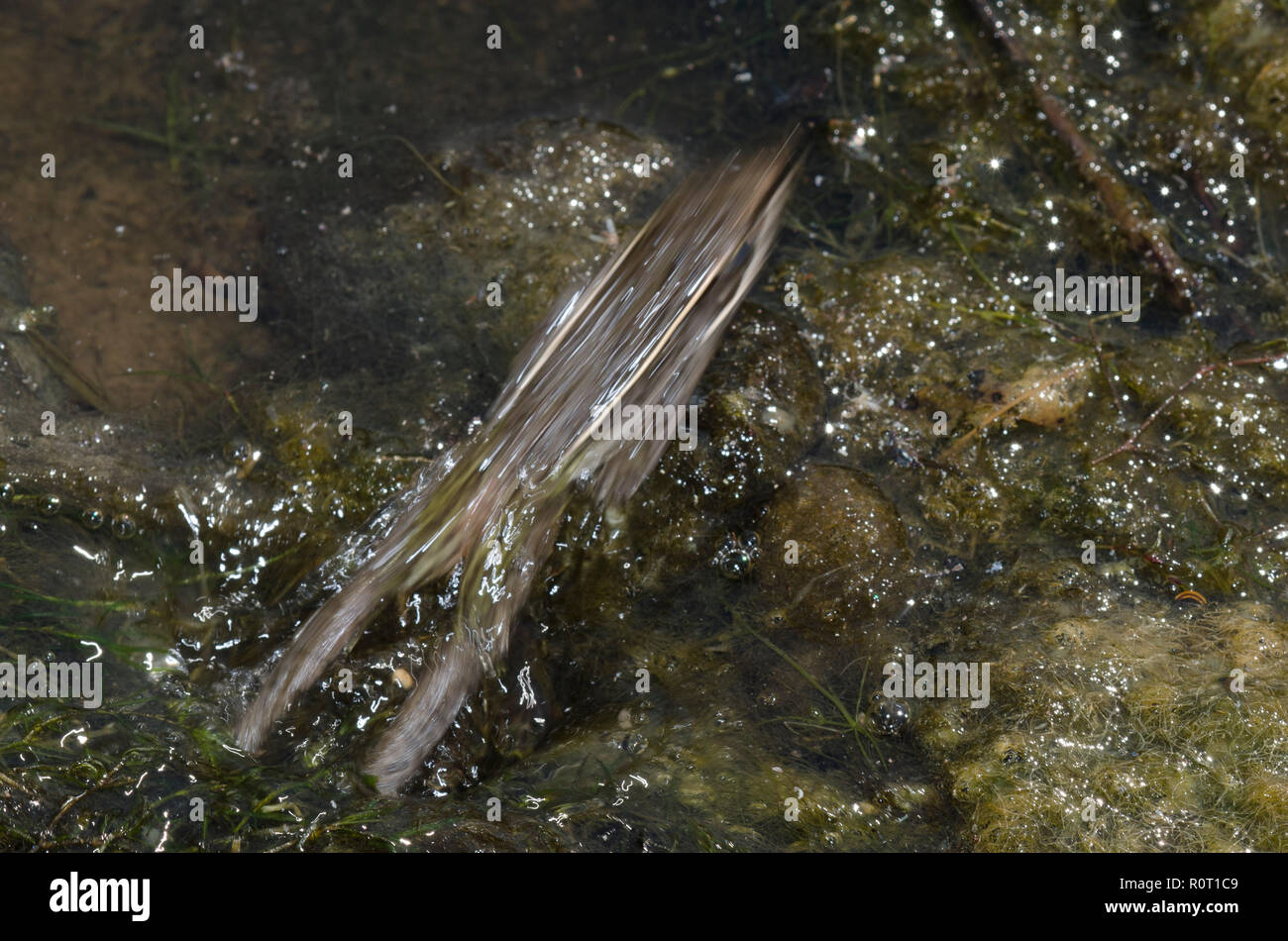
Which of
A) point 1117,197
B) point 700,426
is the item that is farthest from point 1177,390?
point 700,426

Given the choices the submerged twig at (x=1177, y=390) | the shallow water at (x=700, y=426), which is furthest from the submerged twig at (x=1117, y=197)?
the submerged twig at (x=1177, y=390)

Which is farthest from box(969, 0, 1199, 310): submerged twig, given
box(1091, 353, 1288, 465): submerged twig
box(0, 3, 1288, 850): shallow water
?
box(1091, 353, 1288, 465): submerged twig

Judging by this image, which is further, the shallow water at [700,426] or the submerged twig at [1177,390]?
the submerged twig at [1177,390]

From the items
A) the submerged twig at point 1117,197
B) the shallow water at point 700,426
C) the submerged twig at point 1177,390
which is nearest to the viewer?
the shallow water at point 700,426

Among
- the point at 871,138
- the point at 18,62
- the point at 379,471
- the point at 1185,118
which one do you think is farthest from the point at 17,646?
the point at 1185,118

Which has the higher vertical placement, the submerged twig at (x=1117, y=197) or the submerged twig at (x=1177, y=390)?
the submerged twig at (x=1117, y=197)

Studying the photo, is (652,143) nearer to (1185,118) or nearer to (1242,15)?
(1185,118)

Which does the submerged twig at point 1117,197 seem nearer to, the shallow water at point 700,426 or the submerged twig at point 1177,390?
the shallow water at point 700,426

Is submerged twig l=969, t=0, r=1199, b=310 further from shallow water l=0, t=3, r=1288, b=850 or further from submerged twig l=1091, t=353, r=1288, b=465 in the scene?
submerged twig l=1091, t=353, r=1288, b=465
